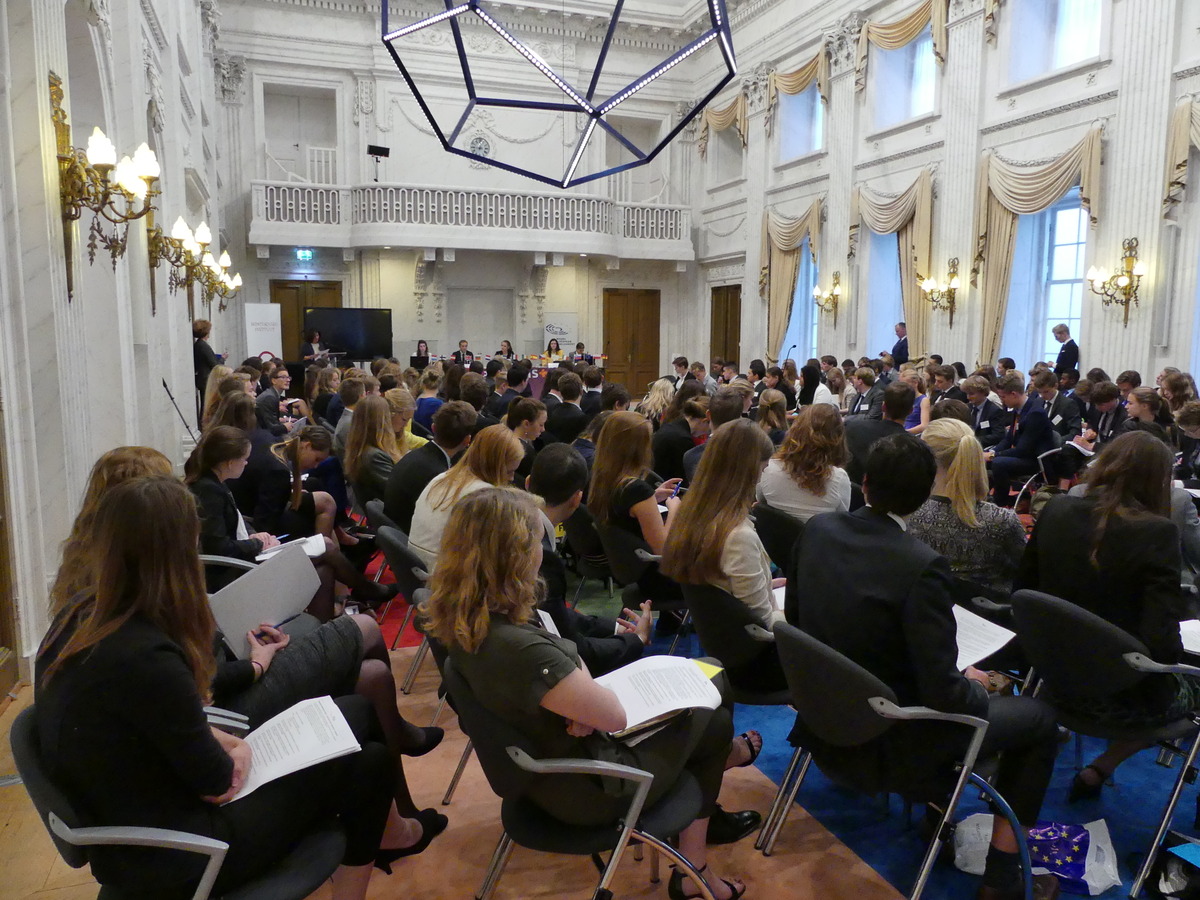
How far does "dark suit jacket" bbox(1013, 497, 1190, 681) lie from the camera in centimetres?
253

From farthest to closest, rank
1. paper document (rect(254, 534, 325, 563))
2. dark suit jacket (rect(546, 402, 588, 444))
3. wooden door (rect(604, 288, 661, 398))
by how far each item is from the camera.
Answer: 1. wooden door (rect(604, 288, 661, 398))
2. dark suit jacket (rect(546, 402, 588, 444))
3. paper document (rect(254, 534, 325, 563))

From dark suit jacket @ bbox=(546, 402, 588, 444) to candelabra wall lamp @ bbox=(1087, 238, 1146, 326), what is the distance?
6.88 m

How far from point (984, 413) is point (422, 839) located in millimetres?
6502

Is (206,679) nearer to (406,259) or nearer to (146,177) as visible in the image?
(146,177)

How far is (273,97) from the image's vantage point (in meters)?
17.0

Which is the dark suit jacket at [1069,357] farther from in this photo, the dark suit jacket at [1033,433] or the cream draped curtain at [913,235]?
the dark suit jacket at [1033,433]

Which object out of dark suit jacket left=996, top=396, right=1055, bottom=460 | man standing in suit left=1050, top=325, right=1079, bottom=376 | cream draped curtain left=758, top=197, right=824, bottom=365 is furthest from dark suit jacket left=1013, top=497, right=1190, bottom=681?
cream draped curtain left=758, top=197, right=824, bottom=365

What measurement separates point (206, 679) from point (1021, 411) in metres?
7.07

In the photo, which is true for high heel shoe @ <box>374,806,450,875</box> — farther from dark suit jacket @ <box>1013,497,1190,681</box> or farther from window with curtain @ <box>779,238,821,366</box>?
window with curtain @ <box>779,238,821,366</box>

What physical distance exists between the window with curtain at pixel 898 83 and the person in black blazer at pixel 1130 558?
12.0 meters

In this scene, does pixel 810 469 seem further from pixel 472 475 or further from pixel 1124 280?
pixel 1124 280

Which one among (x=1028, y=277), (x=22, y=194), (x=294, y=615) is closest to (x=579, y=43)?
(x=1028, y=277)

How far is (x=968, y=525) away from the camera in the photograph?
3141mm

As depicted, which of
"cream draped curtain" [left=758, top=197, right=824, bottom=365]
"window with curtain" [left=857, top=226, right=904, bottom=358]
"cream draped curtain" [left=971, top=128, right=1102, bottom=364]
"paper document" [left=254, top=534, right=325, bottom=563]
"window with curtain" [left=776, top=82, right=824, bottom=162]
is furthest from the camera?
"window with curtain" [left=776, top=82, right=824, bottom=162]
